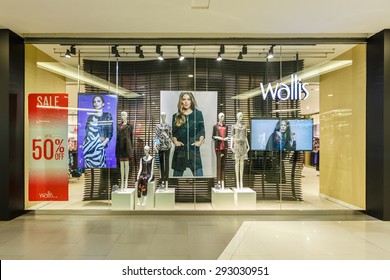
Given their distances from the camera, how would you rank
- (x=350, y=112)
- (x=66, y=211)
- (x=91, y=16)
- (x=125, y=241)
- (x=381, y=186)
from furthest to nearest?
(x=350, y=112) < (x=66, y=211) < (x=381, y=186) < (x=91, y=16) < (x=125, y=241)

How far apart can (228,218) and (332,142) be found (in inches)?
117

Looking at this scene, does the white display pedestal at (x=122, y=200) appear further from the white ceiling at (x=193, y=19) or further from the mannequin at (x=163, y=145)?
the white ceiling at (x=193, y=19)

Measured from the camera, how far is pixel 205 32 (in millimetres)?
5070

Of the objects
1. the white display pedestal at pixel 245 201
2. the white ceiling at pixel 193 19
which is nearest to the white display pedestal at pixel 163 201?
the white display pedestal at pixel 245 201

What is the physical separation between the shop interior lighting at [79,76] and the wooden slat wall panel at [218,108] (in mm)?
107

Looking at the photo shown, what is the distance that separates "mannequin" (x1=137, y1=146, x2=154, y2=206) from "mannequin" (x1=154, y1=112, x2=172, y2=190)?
231mm

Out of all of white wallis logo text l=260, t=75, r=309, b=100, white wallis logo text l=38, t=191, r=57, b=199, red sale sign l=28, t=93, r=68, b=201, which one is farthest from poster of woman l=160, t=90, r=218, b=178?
white wallis logo text l=38, t=191, r=57, b=199

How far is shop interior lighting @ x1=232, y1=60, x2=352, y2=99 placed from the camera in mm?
5971

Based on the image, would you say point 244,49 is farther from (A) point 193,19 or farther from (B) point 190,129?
(B) point 190,129

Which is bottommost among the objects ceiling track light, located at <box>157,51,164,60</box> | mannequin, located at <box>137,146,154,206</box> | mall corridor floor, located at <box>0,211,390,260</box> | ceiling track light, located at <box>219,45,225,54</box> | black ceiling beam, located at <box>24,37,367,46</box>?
mall corridor floor, located at <box>0,211,390,260</box>

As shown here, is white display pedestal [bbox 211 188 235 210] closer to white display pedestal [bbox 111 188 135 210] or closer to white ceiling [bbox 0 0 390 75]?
white display pedestal [bbox 111 188 135 210]

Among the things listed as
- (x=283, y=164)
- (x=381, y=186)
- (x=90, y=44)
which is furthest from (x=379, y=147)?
(x=90, y=44)

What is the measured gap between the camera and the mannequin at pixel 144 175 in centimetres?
544

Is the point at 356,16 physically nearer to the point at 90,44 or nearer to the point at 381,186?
the point at 381,186
